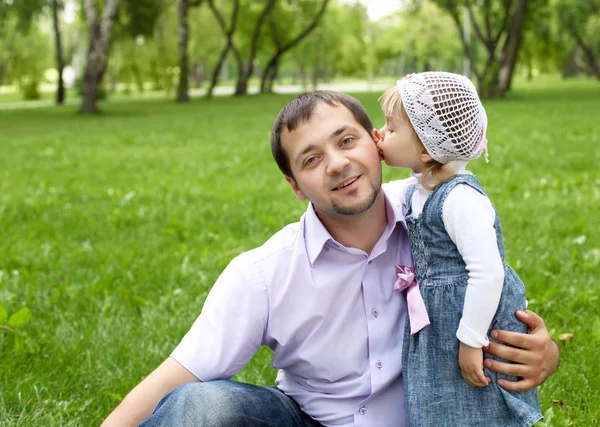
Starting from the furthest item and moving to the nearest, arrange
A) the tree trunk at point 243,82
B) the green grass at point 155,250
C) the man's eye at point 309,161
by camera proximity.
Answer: the tree trunk at point 243,82 < the green grass at point 155,250 < the man's eye at point 309,161

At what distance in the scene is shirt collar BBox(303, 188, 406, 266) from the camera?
8.36 ft

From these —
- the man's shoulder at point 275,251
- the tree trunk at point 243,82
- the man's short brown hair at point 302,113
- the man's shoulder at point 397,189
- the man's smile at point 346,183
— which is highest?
the man's short brown hair at point 302,113

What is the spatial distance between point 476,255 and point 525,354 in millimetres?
411

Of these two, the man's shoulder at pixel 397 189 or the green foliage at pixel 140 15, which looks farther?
the green foliage at pixel 140 15

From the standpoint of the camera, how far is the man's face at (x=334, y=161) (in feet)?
8.14

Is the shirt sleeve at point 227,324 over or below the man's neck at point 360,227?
below

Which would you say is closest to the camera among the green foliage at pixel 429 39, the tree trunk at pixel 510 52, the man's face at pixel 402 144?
the man's face at pixel 402 144

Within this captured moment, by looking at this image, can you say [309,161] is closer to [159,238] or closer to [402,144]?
[402,144]

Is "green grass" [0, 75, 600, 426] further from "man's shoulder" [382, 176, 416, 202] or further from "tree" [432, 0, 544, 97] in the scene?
"tree" [432, 0, 544, 97]

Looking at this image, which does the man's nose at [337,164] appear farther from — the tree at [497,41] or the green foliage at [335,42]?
the green foliage at [335,42]

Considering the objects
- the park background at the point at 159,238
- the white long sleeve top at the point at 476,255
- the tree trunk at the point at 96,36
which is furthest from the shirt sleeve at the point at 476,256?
the tree trunk at the point at 96,36

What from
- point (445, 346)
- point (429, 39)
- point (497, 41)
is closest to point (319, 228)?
point (445, 346)

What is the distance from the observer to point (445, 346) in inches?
94.2

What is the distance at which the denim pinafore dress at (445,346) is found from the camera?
237 centimetres
